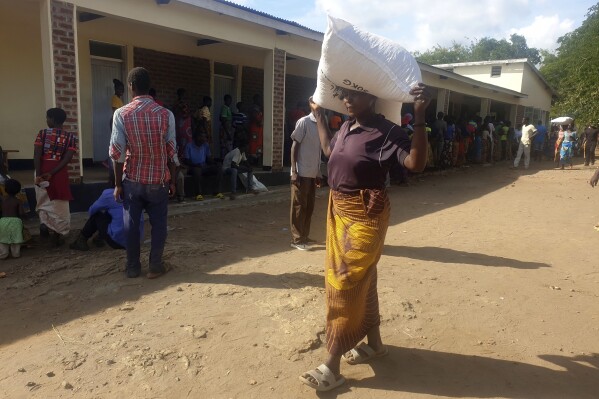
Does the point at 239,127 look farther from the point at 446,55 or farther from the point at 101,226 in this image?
the point at 446,55

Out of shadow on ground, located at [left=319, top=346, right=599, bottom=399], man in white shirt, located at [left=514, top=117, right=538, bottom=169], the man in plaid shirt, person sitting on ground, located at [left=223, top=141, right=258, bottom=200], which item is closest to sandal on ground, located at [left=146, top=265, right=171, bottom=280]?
the man in plaid shirt

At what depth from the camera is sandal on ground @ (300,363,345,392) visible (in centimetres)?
264

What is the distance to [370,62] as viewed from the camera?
8.30 feet

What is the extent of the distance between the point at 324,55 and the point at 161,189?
2.22 m

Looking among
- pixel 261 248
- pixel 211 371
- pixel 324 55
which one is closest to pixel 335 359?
pixel 211 371

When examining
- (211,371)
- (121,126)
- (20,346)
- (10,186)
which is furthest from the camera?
(10,186)

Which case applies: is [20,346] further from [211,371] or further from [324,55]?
[324,55]

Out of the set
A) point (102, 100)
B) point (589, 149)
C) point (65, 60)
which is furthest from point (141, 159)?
point (589, 149)

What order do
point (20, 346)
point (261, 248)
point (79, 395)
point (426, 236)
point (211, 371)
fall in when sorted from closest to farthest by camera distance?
point (79, 395), point (211, 371), point (20, 346), point (261, 248), point (426, 236)

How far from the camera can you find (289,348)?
10.3 ft

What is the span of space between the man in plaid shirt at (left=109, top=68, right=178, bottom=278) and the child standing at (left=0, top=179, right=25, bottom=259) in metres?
1.47

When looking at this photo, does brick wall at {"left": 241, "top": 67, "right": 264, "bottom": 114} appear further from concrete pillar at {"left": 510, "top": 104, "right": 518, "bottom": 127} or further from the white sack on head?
concrete pillar at {"left": 510, "top": 104, "right": 518, "bottom": 127}

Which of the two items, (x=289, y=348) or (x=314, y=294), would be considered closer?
(x=289, y=348)

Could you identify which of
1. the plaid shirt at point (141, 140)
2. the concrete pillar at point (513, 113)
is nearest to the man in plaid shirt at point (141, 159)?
the plaid shirt at point (141, 140)
